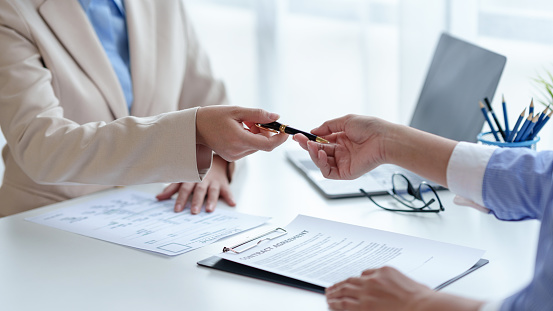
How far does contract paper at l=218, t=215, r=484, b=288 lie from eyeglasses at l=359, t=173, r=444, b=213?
0.63 ft

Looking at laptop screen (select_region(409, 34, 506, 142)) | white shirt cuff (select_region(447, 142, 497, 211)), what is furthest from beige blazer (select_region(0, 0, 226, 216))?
laptop screen (select_region(409, 34, 506, 142))

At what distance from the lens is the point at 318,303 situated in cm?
87

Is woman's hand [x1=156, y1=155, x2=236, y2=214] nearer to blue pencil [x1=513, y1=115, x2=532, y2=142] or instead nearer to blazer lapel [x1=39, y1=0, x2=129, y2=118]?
blazer lapel [x1=39, y1=0, x2=129, y2=118]

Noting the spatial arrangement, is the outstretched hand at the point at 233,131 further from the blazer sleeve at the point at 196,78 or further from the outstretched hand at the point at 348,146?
the blazer sleeve at the point at 196,78

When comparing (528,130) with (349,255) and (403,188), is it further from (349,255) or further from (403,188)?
(349,255)

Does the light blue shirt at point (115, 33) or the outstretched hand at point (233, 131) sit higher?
the light blue shirt at point (115, 33)

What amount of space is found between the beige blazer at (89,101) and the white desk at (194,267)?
0.15 meters

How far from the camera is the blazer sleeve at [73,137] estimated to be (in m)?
1.16

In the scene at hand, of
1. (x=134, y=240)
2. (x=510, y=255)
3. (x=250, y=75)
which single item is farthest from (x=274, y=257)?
(x=250, y=75)

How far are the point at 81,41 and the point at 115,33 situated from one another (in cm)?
15

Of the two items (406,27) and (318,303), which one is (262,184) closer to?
(318,303)

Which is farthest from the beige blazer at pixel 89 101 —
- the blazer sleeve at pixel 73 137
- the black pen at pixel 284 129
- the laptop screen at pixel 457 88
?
the laptop screen at pixel 457 88

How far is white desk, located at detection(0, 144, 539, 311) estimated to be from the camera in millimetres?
890

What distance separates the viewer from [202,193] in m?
1.36
